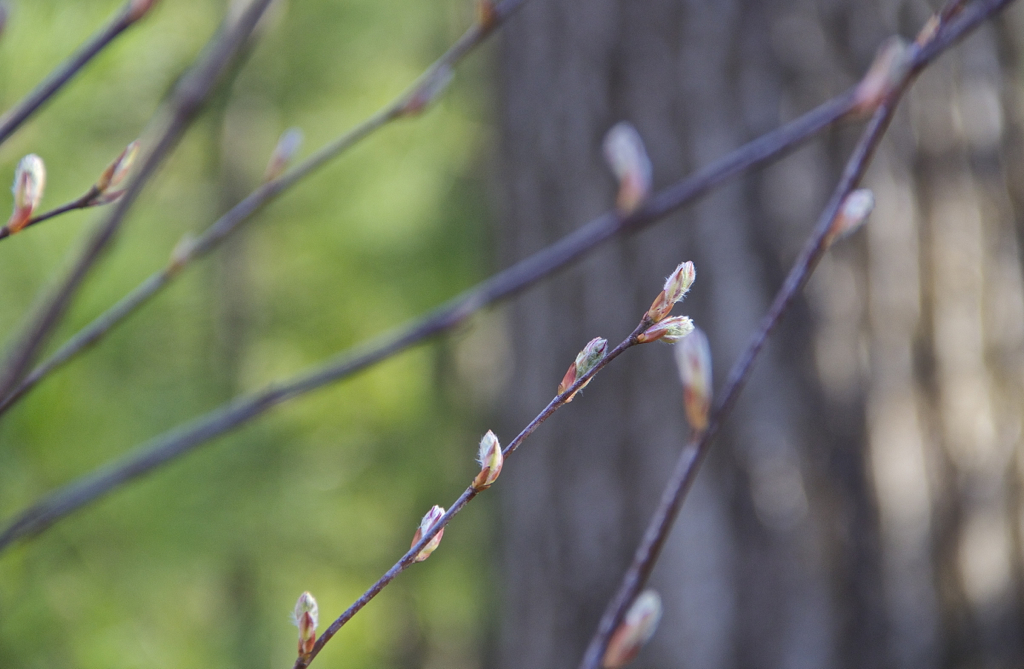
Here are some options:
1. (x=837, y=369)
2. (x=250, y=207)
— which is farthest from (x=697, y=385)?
(x=837, y=369)

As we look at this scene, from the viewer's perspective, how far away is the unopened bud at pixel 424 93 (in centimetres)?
42

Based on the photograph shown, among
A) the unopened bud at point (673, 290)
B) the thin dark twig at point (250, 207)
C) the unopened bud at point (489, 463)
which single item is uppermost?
the thin dark twig at point (250, 207)

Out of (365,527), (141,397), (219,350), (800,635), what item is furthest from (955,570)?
(365,527)

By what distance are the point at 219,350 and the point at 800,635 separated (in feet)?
9.08

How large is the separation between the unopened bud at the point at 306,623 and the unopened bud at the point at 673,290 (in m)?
0.15

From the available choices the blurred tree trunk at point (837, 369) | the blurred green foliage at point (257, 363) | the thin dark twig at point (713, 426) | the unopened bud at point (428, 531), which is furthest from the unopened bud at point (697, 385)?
the blurred green foliage at point (257, 363)

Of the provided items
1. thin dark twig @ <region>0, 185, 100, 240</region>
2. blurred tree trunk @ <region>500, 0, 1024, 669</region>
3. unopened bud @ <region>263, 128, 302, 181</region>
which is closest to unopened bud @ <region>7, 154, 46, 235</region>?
thin dark twig @ <region>0, 185, 100, 240</region>

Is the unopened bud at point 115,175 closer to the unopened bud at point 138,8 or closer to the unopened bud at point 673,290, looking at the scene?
the unopened bud at point 138,8

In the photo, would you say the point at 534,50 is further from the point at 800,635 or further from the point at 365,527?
the point at 365,527

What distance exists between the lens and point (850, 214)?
0.33m

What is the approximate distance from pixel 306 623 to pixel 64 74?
27cm

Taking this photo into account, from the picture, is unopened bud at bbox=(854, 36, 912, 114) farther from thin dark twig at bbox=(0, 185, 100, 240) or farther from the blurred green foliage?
the blurred green foliage

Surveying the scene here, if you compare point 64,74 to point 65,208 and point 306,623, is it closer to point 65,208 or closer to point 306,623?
point 65,208

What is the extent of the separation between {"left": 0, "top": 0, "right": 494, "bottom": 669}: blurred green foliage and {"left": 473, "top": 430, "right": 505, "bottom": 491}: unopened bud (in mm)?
1184
